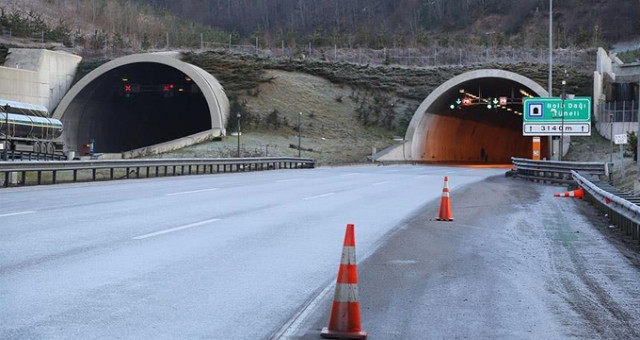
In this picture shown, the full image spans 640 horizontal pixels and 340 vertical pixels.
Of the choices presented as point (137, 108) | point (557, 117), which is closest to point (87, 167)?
point (557, 117)

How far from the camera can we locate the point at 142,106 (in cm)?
7450

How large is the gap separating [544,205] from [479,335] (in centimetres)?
1580

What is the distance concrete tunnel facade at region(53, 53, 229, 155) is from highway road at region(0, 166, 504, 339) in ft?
132

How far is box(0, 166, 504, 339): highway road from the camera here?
6570 millimetres

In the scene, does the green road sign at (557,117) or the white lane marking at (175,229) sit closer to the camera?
the white lane marking at (175,229)

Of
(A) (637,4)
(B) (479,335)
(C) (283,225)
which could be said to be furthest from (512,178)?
(A) (637,4)

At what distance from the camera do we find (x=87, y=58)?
259 feet

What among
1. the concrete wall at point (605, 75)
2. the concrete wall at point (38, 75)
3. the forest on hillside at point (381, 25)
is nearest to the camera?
the concrete wall at point (38, 75)

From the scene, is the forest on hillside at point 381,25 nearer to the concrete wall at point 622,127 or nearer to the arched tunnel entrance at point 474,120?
the arched tunnel entrance at point 474,120

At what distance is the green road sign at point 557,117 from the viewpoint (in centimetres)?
3903

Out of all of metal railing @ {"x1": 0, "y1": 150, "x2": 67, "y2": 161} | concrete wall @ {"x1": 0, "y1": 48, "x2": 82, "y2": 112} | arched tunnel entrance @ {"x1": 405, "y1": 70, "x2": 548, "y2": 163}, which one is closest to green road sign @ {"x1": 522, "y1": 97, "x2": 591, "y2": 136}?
arched tunnel entrance @ {"x1": 405, "y1": 70, "x2": 548, "y2": 163}

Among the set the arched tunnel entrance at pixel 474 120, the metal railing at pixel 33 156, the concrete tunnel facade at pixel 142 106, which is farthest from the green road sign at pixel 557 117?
the concrete tunnel facade at pixel 142 106

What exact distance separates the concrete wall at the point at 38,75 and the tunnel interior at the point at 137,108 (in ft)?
11.3

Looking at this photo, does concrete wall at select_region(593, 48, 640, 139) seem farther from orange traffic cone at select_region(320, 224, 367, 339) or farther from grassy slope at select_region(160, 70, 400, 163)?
orange traffic cone at select_region(320, 224, 367, 339)
